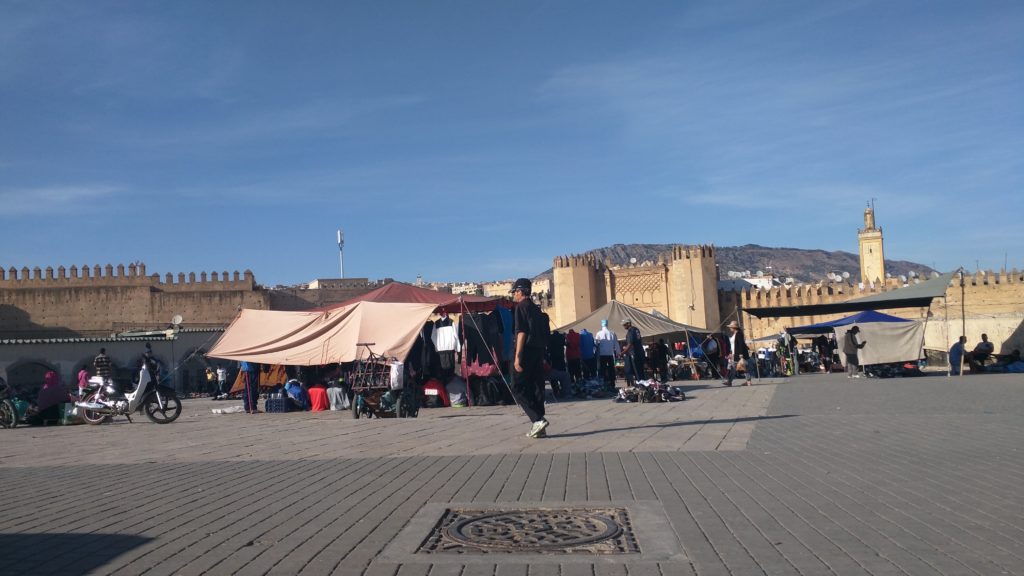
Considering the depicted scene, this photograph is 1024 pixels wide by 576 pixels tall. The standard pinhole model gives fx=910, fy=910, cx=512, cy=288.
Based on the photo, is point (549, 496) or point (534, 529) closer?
point (534, 529)

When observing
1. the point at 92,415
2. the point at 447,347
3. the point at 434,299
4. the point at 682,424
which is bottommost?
the point at 682,424

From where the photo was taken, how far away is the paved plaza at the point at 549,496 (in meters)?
3.85

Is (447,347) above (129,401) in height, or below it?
above

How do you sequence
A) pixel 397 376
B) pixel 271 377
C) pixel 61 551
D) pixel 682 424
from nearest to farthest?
pixel 61 551, pixel 682 424, pixel 397 376, pixel 271 377

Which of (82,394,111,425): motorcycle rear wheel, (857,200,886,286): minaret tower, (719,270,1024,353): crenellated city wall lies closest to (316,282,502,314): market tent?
(82,394,111,425): motorcycle rear wheel

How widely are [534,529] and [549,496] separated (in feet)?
3.00

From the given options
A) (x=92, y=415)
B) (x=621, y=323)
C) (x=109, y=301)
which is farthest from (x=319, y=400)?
(x=109, y=301)

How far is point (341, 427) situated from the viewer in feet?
37.4

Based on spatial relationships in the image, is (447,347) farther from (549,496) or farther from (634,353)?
(549,496)

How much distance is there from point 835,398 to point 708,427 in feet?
17.9

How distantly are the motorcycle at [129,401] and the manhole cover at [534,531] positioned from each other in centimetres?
1038

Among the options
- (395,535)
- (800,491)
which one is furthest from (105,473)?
(800,491)

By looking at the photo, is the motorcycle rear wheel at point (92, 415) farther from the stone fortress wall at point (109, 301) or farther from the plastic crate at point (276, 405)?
the stone fortress wall at point (109, 301)

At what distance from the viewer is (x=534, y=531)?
4.38 metres
